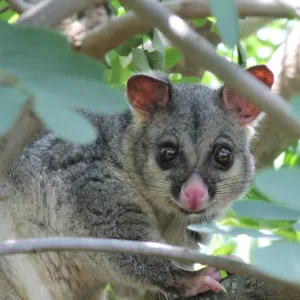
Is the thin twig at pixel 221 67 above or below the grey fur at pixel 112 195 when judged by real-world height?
above

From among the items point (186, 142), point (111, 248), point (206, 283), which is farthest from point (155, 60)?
point (111, 248)

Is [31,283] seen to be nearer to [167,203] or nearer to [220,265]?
[167,203]

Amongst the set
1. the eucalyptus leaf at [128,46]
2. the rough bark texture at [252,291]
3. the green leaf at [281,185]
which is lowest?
the rough bark texture at [252,291]

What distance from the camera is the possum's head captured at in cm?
365

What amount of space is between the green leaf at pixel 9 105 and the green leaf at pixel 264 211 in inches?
27.8

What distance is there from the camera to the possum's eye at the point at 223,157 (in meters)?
3.74

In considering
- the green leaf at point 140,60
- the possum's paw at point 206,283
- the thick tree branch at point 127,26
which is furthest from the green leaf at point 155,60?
the possum's paw at point 206,283

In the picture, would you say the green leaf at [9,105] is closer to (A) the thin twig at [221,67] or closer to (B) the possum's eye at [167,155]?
(A) the thin twig at [221,67]

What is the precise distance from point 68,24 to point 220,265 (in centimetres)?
260

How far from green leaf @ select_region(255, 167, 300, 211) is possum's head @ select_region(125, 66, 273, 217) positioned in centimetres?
210

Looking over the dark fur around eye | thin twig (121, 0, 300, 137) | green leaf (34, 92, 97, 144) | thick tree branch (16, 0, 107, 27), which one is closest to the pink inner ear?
the dark fur around eye

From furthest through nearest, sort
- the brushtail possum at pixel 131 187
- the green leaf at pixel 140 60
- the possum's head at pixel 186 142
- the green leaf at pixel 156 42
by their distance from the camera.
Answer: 1. the green leaf at pixel 140 60
2. the green leaf at pixel 156 42
3. the possum's head at pixel 186 142
4. the brushtail possum at pixel 131 187

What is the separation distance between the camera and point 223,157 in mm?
3770

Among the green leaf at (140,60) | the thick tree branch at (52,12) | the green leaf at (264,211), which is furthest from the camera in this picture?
the green leaf at (140,60)
